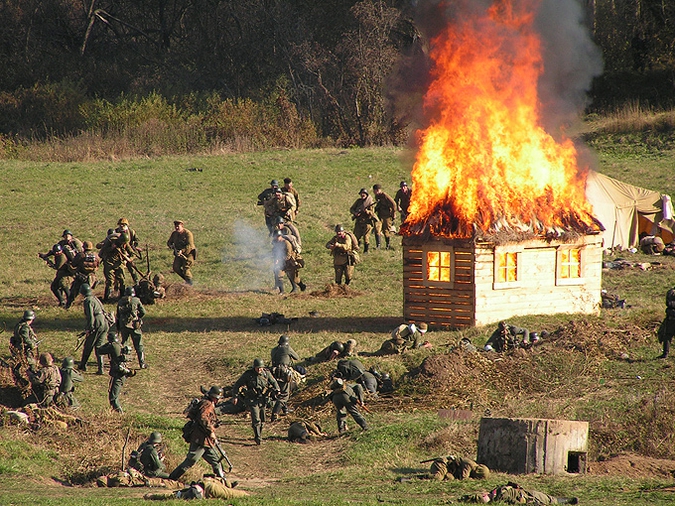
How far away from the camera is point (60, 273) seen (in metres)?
28.7

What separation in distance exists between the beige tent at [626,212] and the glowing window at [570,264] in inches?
358

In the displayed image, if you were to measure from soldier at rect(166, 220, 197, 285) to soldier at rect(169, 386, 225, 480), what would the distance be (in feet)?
47.0

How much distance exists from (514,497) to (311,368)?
31.5ft

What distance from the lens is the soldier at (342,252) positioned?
30078mm

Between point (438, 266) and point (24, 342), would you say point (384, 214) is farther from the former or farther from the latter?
point (24, 342)

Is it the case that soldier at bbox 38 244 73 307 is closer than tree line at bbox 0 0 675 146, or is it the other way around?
soldier at bbox 38 244 73 307

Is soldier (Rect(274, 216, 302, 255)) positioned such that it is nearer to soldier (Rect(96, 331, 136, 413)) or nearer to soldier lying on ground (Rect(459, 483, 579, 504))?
soldier (Rect(96, 331, 136, 413))

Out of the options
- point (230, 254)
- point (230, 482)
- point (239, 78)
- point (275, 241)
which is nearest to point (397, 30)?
point (239, 78)

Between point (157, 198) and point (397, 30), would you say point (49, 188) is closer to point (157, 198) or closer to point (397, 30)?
point (157, 198)

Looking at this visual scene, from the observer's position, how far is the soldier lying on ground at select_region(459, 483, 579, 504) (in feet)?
47.4

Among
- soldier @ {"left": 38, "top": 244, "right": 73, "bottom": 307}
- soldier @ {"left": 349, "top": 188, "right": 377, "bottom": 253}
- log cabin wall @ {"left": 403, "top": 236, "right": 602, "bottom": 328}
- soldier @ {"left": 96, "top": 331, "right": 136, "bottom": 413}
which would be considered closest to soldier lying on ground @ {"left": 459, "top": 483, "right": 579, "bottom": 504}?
soldier @ {"left": 96, "top": 331, "right": 136, "bottom": 413}

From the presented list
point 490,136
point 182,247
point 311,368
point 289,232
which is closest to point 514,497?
point 311,368

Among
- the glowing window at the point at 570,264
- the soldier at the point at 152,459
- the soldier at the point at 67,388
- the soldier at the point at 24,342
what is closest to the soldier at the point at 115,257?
the soldier at the point at 24,342

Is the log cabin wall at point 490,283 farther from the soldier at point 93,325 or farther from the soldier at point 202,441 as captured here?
the soldier at point 202,441
